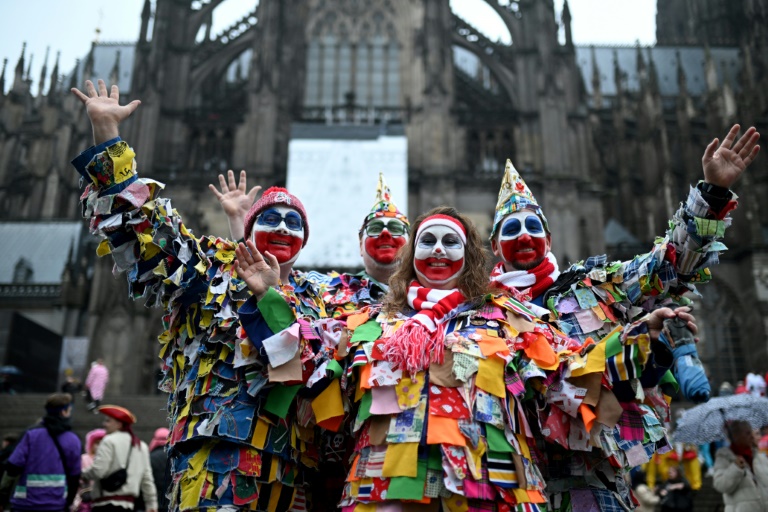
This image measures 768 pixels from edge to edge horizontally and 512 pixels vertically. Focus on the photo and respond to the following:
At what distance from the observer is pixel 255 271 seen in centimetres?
298

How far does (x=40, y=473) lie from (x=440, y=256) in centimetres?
438

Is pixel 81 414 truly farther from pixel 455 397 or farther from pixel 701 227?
pixel 701 227

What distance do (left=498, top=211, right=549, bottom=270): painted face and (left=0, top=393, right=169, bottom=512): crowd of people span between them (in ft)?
11.6

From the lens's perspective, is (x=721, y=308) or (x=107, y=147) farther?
(x=721, y=308)

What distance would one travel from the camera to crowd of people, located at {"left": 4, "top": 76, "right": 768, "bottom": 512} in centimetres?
261

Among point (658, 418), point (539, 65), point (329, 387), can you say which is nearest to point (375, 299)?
point (329, 387)

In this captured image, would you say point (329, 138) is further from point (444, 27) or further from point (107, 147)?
point (107, 147)

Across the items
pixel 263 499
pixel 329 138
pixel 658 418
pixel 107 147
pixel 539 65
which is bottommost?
pixel 263 499

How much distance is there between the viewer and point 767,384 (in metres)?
13.1

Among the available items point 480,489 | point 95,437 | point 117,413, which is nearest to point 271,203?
point 480,489

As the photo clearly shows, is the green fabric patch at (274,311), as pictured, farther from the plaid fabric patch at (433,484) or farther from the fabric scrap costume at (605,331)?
the fabric scrap costume at (605,331)

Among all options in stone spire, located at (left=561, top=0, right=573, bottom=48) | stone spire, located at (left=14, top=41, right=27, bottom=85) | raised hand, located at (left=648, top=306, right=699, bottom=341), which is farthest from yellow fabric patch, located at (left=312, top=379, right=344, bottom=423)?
stone spire, located at (left=14, top=41, right=27, bottom=85)

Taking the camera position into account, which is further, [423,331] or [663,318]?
[423,331]

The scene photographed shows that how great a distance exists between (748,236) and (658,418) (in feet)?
90.3
